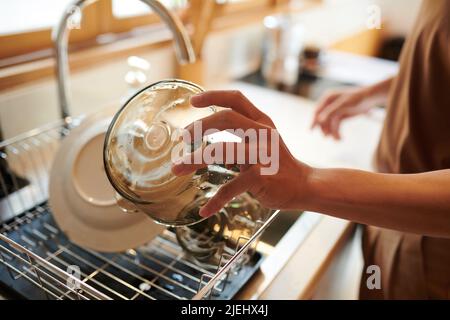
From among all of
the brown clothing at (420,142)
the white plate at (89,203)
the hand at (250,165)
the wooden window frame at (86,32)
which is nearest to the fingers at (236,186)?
the hand at (250,165)

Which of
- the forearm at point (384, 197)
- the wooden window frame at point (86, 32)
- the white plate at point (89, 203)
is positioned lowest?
the white plate at point (89, 203)

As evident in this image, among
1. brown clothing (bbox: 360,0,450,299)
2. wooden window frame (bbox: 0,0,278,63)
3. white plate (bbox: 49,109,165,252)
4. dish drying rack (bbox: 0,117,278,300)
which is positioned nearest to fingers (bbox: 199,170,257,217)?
dish drying rack (bbox: 0,117,278,300)

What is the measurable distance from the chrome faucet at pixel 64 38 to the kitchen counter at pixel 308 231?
0.17 m

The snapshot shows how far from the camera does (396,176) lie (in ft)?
1.40

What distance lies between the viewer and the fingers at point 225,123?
0.40 m

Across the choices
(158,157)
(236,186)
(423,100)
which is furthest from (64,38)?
(423,100)

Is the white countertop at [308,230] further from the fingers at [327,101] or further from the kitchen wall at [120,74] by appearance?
the kitchen wall at [120,74]

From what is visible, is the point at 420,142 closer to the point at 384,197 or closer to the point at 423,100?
the point at 423,100

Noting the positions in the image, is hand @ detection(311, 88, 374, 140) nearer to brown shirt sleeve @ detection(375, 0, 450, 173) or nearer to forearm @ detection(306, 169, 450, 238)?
brown shirt sleeve @ detection(375, 0, 450, 173)

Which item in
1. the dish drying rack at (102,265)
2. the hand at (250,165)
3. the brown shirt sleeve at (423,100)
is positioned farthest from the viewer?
the brown shirt sleeve at (423,100)

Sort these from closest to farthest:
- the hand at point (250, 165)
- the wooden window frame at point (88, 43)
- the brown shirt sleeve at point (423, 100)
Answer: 1. the hand at point (250, 165)
2. the brown shirt sleeve at point (423, 100)
3. the wooden window frame at point (88, 43)

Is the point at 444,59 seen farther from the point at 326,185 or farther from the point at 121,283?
the point at 121,283

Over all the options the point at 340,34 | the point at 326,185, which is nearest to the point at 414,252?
the point at 326,185
